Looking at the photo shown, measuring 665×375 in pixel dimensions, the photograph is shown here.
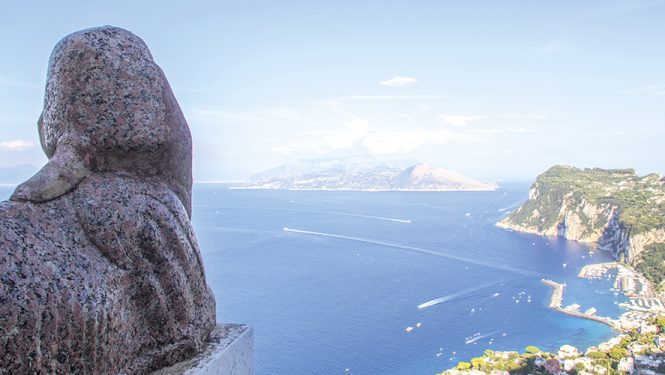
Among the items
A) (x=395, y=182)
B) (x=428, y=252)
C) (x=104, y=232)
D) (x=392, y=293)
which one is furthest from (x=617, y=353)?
(x=395, y=182)

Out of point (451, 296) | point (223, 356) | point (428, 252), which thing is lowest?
point (451, 296)

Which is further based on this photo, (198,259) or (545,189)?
(545,189)

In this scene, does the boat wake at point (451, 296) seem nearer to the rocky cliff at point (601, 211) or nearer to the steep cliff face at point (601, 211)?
the rocky cliff at point (601, 211)

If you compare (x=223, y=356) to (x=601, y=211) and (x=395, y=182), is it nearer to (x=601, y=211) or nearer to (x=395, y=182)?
(x=601, y=211)

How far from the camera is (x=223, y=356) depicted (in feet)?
11.5

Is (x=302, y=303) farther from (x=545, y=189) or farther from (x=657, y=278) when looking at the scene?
(x=545, y=189)

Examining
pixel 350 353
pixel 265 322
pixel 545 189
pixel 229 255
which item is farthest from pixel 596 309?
pixel 545 189

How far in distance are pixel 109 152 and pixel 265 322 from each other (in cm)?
2976

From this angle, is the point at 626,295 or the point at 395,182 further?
the point at 395,182

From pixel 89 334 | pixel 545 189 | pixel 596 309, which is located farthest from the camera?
pixel 545 189

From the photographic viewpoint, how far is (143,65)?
341 centimetres

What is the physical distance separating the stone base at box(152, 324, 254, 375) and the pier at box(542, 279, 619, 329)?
120 ft

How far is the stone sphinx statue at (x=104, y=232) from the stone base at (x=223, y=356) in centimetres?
9

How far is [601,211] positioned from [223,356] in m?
74.7
